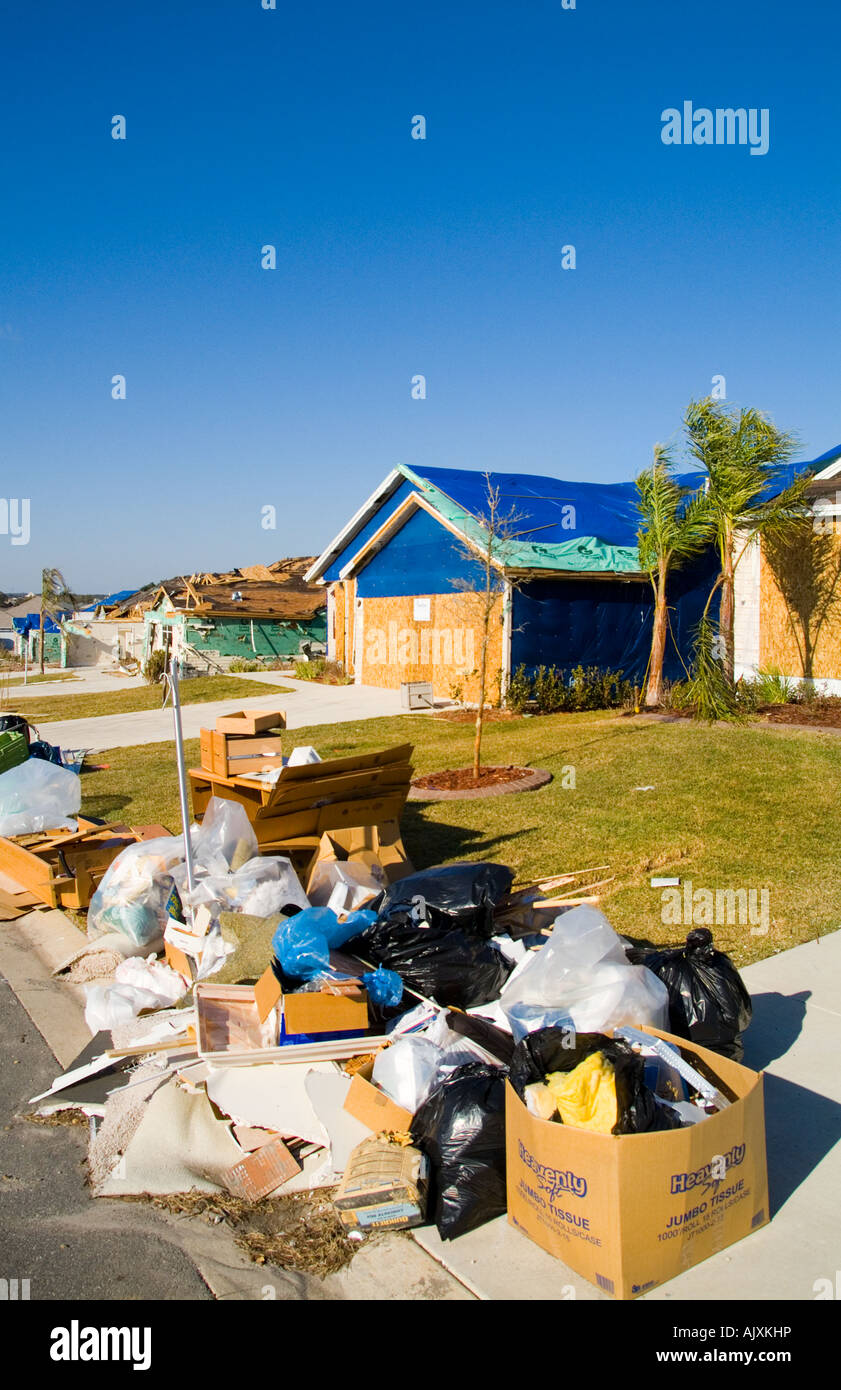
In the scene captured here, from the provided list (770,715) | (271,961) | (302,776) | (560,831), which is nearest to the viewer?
(271,961)

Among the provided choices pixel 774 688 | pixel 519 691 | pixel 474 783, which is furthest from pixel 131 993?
pixel 774 688

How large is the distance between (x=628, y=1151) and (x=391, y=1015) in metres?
1.83

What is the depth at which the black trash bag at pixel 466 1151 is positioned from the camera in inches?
128

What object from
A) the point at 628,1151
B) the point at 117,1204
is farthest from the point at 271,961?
the point at 628,1151

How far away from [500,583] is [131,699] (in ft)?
37.9

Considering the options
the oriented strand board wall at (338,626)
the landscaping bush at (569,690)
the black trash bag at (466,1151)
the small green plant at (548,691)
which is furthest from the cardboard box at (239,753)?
the oriented strand board wall at (338,626)

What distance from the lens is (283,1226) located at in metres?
3.38

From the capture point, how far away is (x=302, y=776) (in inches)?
269

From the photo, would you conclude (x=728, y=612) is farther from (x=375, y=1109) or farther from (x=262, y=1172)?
(x=262, y=1172)

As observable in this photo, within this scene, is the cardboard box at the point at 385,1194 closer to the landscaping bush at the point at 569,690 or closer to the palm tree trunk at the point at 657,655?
the palm tree trunk at the point at 657,655

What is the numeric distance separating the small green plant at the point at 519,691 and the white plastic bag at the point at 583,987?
12.6 metres

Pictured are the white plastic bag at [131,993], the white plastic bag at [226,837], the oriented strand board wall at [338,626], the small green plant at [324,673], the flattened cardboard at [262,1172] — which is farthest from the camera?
the oriented strand board wall at [338,626]

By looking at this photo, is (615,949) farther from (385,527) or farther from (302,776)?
(385,527)

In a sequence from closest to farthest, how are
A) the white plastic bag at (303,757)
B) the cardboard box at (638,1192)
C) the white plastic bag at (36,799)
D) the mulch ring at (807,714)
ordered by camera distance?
1. the cardboard box at (638,1192)
2. the white plastic bag at (303,757)
3. the white plastic bag at (36,799)
4. the mulch ring at (807,714)
